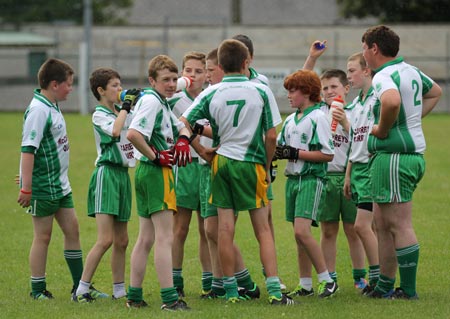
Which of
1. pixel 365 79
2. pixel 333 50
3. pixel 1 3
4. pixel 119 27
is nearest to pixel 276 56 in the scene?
pixel 333 50

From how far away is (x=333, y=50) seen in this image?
37.7m

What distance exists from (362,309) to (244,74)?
2.03m

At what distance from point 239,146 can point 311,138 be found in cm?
84

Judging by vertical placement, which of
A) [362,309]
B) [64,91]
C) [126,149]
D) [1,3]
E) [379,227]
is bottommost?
[362,309]

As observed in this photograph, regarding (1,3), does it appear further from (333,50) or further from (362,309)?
(362,309)

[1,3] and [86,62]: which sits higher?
[1,3]

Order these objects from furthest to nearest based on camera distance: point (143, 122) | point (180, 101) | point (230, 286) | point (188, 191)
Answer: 1. point (180, 101)
2. point (188, 191)
3. point (230, 286)
4. point (143, 122)

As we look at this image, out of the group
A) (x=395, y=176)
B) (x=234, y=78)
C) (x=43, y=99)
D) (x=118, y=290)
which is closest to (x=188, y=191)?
(x=118, y=290)

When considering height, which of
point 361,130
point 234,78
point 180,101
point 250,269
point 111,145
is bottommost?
point 250,269

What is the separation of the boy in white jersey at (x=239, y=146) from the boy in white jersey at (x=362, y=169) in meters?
0.94

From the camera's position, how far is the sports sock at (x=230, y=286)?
7238 millimetres

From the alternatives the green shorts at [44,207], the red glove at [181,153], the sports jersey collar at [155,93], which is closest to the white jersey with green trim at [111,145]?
the green shorts at [44,207]

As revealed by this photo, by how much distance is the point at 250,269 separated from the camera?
909 centimetres

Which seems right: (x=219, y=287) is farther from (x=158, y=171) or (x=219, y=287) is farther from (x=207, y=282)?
(x=158, y=171)
